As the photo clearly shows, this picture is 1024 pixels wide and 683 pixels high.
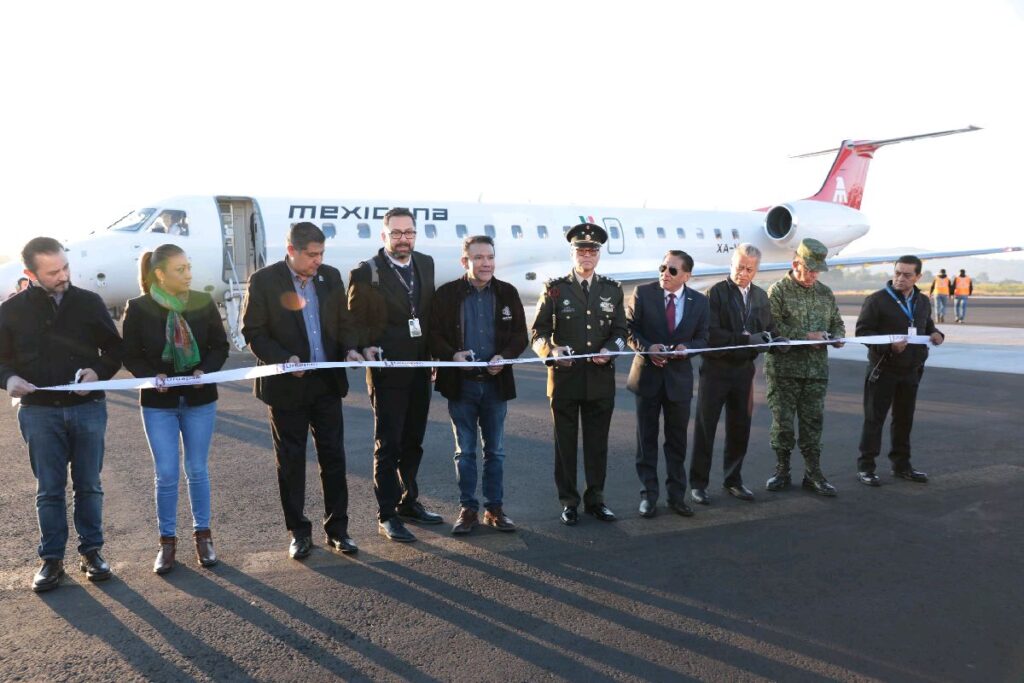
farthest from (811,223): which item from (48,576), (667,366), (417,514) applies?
(48,576)

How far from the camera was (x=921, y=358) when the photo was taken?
656 centimetres

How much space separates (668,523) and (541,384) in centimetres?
643

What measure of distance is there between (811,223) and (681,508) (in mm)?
18798

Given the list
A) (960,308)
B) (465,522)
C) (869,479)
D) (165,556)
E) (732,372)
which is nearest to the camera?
(165,556)

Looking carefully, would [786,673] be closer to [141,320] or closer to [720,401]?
[720,401]

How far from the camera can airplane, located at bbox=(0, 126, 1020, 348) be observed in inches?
538

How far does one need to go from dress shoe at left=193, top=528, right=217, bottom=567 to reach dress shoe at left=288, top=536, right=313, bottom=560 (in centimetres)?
47

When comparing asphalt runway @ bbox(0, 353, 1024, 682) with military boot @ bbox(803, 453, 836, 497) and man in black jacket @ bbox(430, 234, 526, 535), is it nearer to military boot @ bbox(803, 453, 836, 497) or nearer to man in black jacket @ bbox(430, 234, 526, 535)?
military boot @ bbox(803, 453, 836, 497)

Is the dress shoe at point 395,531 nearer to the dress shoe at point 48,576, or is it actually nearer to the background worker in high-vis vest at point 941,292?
the dress shoe at point 48,576

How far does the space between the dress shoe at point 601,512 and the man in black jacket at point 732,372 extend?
916mm

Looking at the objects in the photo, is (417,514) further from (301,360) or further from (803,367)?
(803,367)

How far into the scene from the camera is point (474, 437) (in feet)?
17.6

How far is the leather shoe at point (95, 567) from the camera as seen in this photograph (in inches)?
170

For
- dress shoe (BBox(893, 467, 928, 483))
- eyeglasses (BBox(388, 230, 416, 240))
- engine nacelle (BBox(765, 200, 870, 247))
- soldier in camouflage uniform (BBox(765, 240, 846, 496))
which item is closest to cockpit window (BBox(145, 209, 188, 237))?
eyeglasses (BBox(388, 230, 416, 240))
